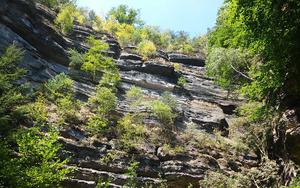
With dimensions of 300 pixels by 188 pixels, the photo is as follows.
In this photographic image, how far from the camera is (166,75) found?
112 ft

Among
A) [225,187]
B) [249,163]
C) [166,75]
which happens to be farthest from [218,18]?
[225,187]

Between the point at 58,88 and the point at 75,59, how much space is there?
4447 mm

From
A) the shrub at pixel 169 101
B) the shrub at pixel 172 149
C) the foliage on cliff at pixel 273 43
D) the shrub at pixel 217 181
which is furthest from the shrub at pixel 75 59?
the foliage on cliff at pixel 273 43

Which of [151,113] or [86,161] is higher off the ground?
[151,113]

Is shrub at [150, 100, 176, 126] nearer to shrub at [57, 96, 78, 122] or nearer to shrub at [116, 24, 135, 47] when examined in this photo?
shrub at [57, 96, 78, 122]

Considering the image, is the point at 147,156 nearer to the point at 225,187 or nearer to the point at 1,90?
the point at 225,187

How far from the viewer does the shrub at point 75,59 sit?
30.0 m

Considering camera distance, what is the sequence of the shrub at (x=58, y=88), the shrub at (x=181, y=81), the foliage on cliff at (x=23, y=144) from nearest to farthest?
the foliage on cliff at (x=23, y=144) → the shrub at (x=58, y=88) → the shrub at (x=181, y=81)

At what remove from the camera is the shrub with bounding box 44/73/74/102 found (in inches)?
1009

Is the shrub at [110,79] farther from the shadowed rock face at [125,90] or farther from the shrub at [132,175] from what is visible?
the shrub at [132,175]

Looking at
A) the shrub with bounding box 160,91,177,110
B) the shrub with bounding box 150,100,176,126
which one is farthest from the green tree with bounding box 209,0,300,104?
the shrub with bounding box 160,91,177,110

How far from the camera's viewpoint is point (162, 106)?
27578 millimetres

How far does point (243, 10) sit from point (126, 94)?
16.2 metres

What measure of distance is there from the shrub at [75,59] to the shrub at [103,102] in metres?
3.96
